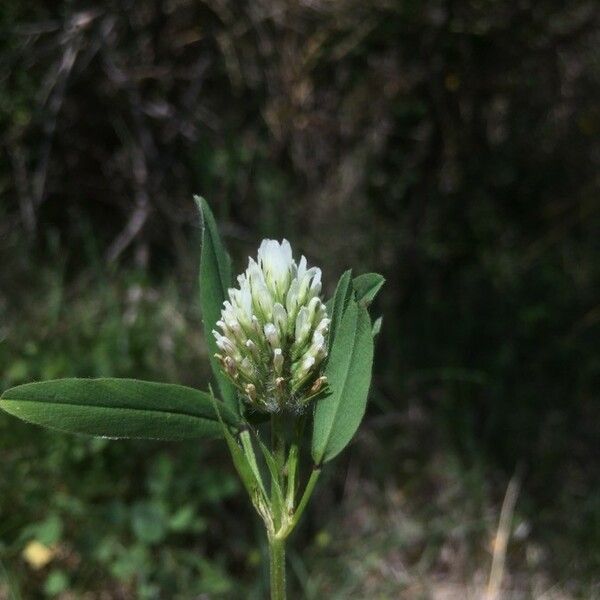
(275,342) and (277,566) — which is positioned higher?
(275,342)

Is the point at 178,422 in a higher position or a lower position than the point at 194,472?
higher

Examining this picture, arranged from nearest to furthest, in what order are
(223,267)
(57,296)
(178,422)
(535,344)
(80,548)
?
(178,422)
(223,267)
(80,548)
(57,296)
(535,344)

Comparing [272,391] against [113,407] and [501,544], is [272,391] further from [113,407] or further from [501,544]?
[501,544]

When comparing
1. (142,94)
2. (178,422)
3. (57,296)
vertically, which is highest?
(178,422)

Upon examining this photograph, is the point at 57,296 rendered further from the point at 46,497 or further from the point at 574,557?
the point at 574,557

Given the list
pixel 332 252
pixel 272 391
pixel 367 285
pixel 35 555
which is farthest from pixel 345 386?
pixel 332 252

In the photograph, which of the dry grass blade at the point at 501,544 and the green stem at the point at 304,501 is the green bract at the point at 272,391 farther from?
the dry grass blade at the point at 501,544

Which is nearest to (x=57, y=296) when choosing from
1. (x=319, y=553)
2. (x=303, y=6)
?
(x=319, y=553)
